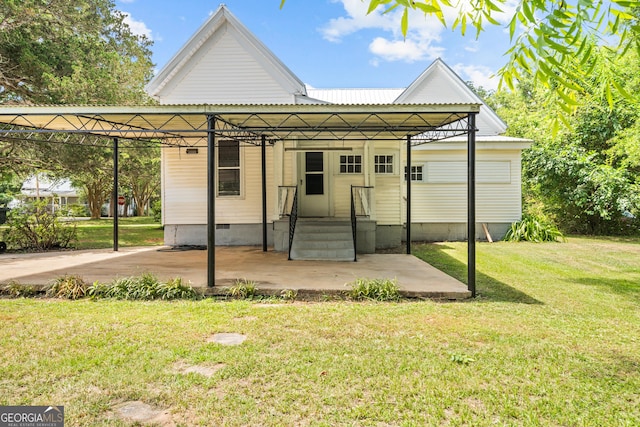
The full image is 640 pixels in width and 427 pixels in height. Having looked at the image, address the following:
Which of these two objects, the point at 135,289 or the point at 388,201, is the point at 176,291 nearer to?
the point at 135,289

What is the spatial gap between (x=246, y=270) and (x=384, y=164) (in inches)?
254

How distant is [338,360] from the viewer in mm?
3805

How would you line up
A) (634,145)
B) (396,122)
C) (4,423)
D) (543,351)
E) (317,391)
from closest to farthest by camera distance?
1. (4,423)
2. (317,391)
3. (543,351)
4. (396,122)
5. (634,145)

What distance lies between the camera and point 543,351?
4.07m

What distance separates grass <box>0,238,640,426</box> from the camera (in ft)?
9.60

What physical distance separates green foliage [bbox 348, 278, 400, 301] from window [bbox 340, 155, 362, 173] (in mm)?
6350

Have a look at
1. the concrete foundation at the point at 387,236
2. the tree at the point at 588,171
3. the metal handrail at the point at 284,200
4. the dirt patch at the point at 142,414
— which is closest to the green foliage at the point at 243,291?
the dirt patch at the point at 142,414

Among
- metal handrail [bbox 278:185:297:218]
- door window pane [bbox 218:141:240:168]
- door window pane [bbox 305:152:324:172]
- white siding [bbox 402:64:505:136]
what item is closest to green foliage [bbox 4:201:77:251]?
door window pane [bbox 218:141:240:168]

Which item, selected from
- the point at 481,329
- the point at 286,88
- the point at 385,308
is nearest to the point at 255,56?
the point at 286,88

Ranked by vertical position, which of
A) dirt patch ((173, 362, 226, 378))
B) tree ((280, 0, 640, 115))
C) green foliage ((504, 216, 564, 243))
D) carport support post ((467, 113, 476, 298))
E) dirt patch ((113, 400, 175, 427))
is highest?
tree ((280, 0, 640, 115))

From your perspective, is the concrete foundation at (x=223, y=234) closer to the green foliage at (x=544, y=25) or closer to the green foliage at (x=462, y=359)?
the green foliage at (x=462, y=359)

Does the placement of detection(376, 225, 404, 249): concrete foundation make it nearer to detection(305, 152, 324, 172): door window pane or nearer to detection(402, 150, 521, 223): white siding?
detection(402, 150, 521, 223): white siding

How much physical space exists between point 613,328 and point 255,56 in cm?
1084

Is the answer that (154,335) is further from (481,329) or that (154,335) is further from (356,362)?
(481,329)
